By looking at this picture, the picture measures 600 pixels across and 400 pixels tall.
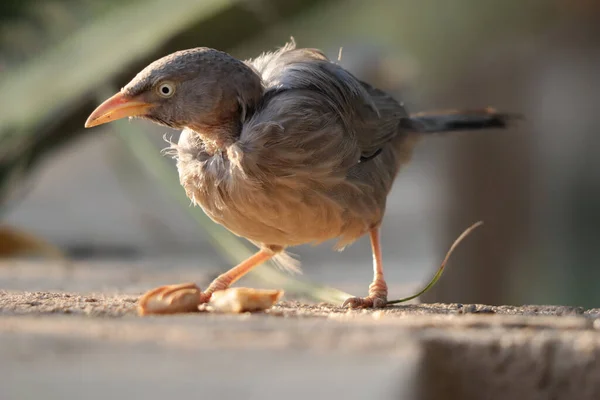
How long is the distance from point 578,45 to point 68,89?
6.62 m

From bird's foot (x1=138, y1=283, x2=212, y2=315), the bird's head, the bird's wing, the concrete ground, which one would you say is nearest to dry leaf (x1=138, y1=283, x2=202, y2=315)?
bird's foot (x1=138, y1=283, x2=212, y2=315)

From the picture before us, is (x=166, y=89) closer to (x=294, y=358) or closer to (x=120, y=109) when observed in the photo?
(x=120, y=109)

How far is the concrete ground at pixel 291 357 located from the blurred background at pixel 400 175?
1498 millimetres

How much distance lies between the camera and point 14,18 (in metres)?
4.80

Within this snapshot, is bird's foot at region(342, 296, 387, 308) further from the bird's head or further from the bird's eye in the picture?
the bird's eye

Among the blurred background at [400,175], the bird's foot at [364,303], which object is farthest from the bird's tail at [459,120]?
the bird's foot at [364,303]

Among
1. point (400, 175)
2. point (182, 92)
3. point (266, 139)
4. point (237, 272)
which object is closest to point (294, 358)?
point (266, 139)

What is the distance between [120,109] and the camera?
271 centimetres

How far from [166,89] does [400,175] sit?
174cm

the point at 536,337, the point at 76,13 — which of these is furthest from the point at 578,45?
the point at 536,337

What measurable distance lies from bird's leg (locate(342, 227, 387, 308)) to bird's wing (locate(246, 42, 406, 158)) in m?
0.41

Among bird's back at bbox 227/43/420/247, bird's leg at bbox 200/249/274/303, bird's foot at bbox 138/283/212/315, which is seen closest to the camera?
bird's foot at bbox 138/283/212/315

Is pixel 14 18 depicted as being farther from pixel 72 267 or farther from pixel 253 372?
pixel 253 372

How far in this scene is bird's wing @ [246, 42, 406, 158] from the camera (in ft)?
9.55
